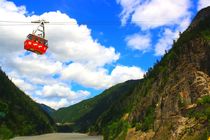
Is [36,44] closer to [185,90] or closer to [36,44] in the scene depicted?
[36,44]

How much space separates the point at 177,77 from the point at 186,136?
2240 cm

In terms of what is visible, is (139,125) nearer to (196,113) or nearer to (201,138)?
(196,113)

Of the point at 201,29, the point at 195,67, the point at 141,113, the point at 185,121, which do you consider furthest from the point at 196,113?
the point at 141,113

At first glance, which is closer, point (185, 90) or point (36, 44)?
point (36, 44)

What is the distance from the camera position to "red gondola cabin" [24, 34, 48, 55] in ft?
126

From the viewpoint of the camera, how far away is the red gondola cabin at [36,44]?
38.3 metres

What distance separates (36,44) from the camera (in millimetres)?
38344

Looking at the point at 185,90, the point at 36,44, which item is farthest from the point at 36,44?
the point at 185,90

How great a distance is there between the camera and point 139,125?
7275cm

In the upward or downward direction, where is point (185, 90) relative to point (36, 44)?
downward

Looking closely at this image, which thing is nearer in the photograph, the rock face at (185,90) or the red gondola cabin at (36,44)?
the red gondola cabin at (36,44)

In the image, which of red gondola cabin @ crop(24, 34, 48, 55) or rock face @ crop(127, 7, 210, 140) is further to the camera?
rock face @ crop(127, 7, 210, 140)

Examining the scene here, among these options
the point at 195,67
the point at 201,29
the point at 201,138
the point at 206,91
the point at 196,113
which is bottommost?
the point at 201,138

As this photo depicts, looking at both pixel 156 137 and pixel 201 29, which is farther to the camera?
pixel 201 29
